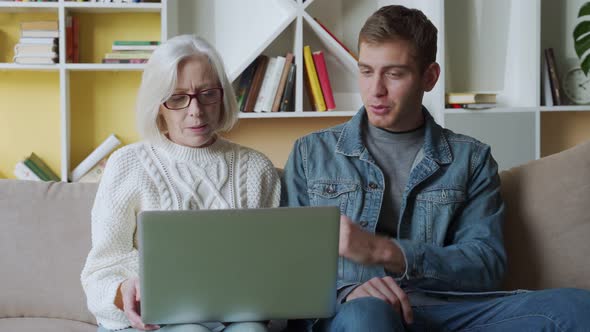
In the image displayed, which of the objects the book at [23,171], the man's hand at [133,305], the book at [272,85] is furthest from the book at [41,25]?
the man's hand at [133,305]

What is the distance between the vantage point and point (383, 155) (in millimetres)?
1817

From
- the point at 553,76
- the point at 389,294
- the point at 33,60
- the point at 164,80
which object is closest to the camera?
the point at 389,294

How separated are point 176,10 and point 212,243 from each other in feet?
7.05

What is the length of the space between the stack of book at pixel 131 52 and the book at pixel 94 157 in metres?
0.34

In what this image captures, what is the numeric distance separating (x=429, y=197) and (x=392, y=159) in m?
0.13

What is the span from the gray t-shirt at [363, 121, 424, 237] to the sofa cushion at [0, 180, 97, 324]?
74cm

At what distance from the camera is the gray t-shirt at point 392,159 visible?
1.77 meters

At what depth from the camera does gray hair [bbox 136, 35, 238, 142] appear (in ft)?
5.59

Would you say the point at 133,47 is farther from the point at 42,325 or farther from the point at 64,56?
the point at 42,325

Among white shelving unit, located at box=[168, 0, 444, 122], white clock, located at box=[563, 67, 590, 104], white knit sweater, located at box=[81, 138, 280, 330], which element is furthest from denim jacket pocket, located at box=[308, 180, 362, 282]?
white clock, located at box=[563, 67, 590, 104]

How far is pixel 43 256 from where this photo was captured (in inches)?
75.2

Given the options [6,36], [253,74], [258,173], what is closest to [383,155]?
[258,173]

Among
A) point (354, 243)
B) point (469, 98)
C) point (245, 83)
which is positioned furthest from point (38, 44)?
point (354, 243)

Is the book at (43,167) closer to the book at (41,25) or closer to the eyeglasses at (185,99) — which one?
the book at (41,25)
